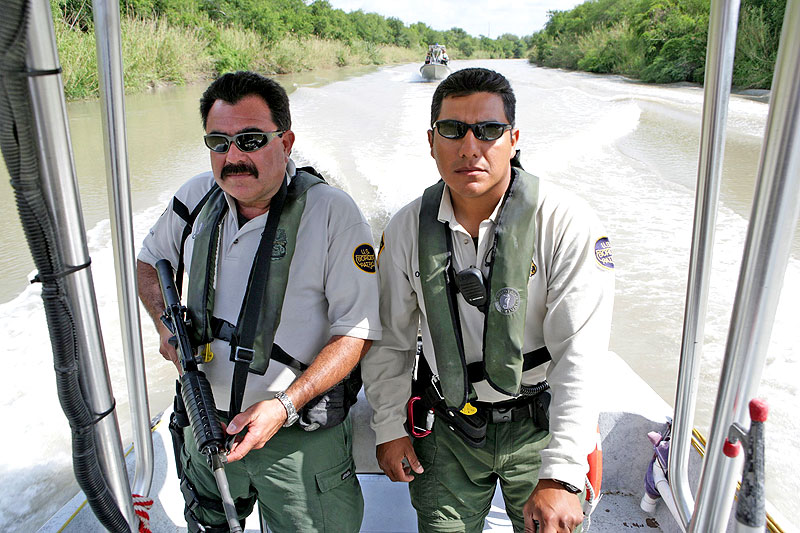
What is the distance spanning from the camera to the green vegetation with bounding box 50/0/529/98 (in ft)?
42.4

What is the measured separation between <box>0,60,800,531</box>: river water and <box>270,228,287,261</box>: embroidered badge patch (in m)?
2.47

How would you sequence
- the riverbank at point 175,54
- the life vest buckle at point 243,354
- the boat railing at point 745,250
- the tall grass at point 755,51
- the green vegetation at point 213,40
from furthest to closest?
the tall grass at point 755,51
the green vegetation at point 213,40
the riverbank at point 175,54
the life vest buckle at point 243,354
the boat railing at point 745,250

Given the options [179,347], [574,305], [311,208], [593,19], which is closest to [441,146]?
[311,208]

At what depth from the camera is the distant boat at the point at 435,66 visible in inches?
850

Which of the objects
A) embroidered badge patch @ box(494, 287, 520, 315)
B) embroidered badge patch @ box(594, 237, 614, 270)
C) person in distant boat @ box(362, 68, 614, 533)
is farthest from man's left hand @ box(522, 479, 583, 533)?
embroidered badge patch @ box(594, 237, 614, 270)

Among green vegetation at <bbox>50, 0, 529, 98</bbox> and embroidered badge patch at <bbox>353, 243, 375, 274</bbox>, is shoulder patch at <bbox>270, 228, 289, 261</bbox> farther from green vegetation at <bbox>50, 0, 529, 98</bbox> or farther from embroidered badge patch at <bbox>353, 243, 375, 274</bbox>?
green vegetation at <bbox>50, 0, 529, 98</bbox>

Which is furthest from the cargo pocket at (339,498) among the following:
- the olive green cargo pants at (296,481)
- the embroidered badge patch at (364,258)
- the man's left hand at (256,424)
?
the embroidered badge patch at (364,258)

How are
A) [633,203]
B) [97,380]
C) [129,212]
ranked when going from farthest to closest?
1. [633,203]
2. [129,212]
3. [97,380]

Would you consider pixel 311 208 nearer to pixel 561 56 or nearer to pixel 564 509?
pixel 564 509

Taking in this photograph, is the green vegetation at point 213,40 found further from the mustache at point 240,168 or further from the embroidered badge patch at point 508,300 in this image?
the embroidered badge patch at point 508,300

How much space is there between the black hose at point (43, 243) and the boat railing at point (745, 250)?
1.00 meters

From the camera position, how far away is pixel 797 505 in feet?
9.71

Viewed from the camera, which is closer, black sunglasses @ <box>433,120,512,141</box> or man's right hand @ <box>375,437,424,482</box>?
black sunglasses @ <box>433,120,512,141</box>

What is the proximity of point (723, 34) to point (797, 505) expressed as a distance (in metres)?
2.92
